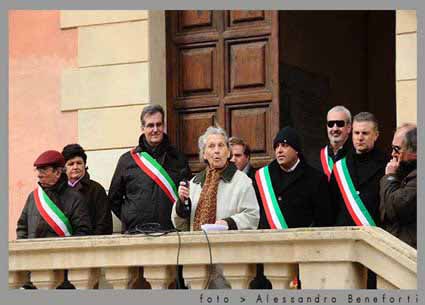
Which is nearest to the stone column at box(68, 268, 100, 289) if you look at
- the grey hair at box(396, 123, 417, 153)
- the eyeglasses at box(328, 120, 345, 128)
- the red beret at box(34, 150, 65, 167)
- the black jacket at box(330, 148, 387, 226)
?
the red beret at box(34, 150, 65, 167)

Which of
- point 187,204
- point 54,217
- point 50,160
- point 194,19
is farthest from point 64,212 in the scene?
point 194,19

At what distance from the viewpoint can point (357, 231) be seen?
8.91 meters

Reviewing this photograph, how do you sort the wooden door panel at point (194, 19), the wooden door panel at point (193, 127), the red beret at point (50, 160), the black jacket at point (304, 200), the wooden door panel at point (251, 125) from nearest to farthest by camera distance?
the black jacket at point (304, 200) < the red beret at point (50, 160) < the wooden door panel at point (251, 125) < the wooden door panel at point (193, 127) < the wooden door panel at point (194, 19)

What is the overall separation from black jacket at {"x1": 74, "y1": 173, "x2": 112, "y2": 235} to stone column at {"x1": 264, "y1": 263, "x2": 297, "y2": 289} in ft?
6.48

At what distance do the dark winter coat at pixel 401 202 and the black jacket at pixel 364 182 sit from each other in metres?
0.44

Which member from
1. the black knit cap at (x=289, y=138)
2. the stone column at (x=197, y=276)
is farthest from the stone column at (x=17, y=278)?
the black knit cap at (x=289, y=138)

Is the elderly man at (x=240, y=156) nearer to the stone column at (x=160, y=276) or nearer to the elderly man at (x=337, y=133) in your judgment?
the elderly man at (x=337, y=133)

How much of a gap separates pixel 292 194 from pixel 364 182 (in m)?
0.50

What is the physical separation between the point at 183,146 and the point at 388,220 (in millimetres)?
3856

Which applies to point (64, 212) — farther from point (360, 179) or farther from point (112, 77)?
point (112, 77)

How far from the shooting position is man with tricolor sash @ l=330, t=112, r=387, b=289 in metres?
9.91

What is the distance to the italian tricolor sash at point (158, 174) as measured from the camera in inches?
428

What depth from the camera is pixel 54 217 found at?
10.5 meters

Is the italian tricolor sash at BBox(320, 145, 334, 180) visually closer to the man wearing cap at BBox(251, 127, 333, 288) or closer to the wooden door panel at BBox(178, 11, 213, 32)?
the man wearing cap at BBox(251, 127, 333, 288)
